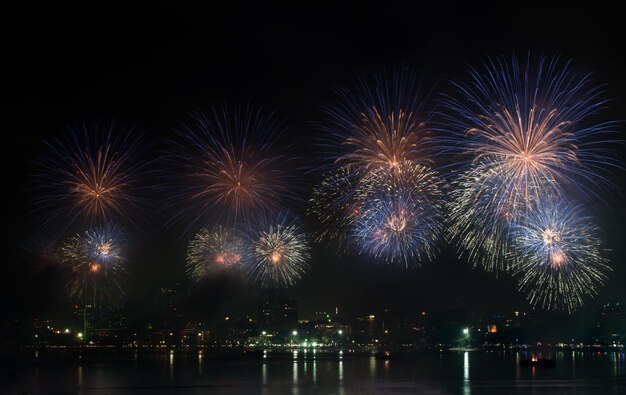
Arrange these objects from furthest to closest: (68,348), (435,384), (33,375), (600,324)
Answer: (600,324), (68,348), (33,375), (435,384)

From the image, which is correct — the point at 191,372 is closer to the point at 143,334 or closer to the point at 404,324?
the point at 143,334

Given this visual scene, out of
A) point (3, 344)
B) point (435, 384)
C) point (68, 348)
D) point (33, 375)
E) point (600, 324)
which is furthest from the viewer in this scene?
point (600, 324)

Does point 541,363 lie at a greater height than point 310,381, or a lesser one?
→ lesser

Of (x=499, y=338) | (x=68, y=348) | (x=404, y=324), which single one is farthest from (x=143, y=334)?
(x=499, y=338)

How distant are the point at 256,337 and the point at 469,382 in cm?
12691

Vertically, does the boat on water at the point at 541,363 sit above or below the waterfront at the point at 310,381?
below

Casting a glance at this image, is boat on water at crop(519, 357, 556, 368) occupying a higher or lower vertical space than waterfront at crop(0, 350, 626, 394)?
lower

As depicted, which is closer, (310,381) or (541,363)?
(310,381)

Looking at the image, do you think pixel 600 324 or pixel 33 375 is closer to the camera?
pixel 33 375

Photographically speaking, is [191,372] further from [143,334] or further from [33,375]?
[143,334]

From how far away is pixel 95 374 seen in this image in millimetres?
76625

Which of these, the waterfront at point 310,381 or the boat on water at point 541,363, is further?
the boat on water at point 541,363

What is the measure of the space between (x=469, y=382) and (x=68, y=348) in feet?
391

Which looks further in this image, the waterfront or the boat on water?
the boat on water
